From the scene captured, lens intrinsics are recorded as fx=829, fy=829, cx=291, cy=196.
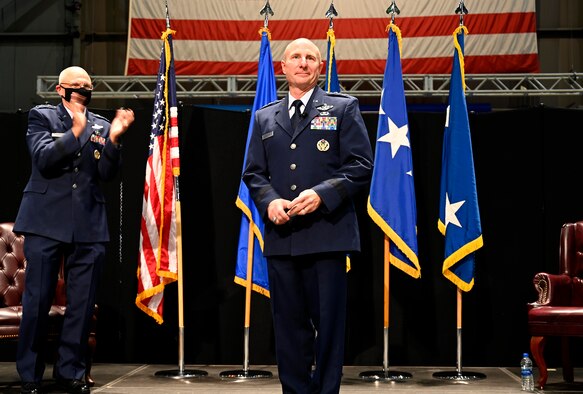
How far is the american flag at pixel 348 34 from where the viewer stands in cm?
914

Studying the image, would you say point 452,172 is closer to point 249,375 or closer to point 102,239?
point 249,375

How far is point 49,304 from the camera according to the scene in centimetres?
444

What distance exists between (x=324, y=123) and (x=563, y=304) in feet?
9.09

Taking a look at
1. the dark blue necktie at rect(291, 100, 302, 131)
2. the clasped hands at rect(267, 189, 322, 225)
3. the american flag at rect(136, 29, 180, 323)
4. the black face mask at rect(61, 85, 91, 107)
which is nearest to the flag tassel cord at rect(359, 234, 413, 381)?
the american flag at rect(136, 29, 180, 323)

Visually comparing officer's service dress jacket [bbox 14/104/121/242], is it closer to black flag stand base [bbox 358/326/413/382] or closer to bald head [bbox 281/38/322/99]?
bald head [bbox 281/38/322/99]

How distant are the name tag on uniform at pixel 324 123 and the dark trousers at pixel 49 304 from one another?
5.56 feet

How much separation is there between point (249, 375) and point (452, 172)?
78.4 inches

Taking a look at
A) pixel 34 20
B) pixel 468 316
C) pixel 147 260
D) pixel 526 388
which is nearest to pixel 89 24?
pixel 34 20

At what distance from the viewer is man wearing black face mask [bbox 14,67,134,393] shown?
435 centimetres

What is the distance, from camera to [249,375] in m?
5.67

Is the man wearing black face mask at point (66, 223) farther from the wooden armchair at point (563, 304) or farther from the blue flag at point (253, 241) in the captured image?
the wooden armchair at point (563, 304)

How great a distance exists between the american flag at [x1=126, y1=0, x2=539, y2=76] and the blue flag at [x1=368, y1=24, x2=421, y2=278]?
3.47m

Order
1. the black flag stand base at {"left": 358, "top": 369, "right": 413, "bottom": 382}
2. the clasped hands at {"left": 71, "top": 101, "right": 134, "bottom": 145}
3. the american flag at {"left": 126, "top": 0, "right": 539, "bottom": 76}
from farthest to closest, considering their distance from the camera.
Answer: the american flag at {"left": 126, "top": 0, "right": 539, "bottom": 76} → the black flag stand base at {"left": 358, "top": 369, "right": 413, "bottom": 382} → the clasped hands at {"left": 71, "top": 101, "right": 134, "bottom": 145}

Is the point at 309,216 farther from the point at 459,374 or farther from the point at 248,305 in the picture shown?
the point at 459,374
